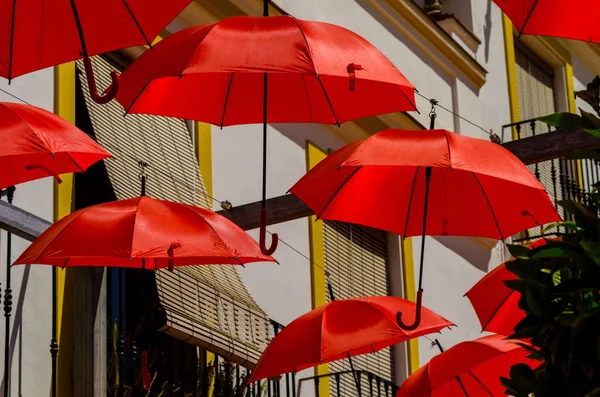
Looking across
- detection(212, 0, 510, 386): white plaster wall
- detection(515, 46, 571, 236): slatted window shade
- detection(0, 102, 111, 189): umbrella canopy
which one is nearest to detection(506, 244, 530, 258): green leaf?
detection(0, 102, 111, 189): umbrella canopy

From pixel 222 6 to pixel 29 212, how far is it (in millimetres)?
3773

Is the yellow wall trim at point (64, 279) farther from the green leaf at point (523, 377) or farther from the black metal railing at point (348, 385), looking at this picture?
the green leaf at point (523, 377)

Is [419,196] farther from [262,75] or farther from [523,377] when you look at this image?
[523,377]

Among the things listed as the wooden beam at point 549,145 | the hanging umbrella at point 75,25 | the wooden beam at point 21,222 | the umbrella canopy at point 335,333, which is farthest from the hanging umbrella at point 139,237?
the wooden beam at point 549,145

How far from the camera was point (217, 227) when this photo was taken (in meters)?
10.7

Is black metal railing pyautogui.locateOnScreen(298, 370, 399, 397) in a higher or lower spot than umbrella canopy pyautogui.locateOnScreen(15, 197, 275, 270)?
lower

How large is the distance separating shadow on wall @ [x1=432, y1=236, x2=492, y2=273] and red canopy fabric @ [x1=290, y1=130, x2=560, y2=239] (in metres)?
7.14

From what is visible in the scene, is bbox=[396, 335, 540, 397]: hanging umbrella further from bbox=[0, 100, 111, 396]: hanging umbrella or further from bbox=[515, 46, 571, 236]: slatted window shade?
bbox=[515, 46, 571, 236]: slatted window shade

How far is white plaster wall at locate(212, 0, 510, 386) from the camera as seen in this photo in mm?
14809

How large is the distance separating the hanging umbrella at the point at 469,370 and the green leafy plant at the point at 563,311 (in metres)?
5.84

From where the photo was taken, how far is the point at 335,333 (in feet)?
38.5

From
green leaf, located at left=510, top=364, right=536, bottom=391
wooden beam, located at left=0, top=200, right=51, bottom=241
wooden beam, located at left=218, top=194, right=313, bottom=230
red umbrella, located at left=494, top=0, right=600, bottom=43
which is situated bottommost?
green leaf, located at left=510, top=364, right=536, bottom=391

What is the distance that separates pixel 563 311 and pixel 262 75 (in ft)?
17.3

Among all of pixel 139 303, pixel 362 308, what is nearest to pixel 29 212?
pixel 139 303
